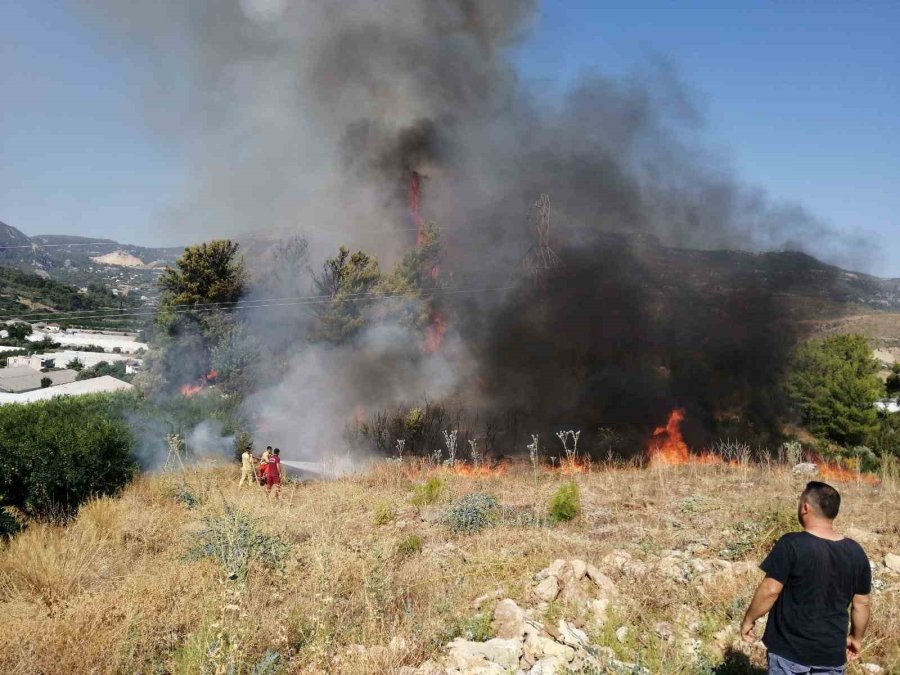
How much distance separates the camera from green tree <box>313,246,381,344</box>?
22.0 meters

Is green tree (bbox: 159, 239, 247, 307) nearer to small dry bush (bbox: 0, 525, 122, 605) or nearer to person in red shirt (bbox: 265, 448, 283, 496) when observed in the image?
person in red shirt (bbox: 265, 448, 283, 496)

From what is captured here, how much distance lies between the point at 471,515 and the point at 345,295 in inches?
591

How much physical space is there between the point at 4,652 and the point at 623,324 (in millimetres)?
23059

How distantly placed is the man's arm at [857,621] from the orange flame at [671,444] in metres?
12.7

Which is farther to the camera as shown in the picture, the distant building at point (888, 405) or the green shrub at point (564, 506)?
the distant building at point (888, 405)

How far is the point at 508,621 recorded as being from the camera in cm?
504

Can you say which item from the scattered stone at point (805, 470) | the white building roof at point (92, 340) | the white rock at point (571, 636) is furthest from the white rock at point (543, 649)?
the white building roof at point (92, 340)

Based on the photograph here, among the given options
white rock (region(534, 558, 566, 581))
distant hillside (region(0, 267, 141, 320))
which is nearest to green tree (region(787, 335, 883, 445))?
white rock (region(534, 558, 566, 581))

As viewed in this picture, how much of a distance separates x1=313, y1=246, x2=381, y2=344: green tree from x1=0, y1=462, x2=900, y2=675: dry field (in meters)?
11.5

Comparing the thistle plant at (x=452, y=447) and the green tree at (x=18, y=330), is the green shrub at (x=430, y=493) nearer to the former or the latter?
the thistle plant at (x=452, y=447)

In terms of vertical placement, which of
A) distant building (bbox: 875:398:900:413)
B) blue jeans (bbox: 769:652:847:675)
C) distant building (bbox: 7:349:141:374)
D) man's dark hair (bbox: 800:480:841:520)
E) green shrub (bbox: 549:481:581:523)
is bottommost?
distant building (bbox: 7:349:141:374)

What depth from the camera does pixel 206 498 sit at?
10602 mm

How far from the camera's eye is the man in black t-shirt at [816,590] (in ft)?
10.6

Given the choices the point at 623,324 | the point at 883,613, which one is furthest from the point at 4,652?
the point at 623,324
